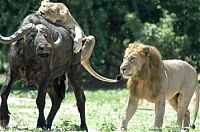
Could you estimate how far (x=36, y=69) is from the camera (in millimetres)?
10625

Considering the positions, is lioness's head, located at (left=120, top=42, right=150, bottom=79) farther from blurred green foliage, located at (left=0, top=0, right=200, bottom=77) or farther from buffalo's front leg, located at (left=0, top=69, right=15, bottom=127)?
blurred green foliage, located at (left=0, top=0, right=200, bottom=77)

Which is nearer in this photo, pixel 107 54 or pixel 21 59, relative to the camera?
pixel 21 59

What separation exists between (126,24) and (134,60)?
14.7 meters

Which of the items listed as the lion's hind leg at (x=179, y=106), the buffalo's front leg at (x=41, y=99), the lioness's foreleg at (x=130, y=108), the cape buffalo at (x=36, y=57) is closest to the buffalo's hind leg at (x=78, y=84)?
the cape buffalo at (x=36, y=57)

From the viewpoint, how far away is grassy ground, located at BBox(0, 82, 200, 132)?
38.2 ft

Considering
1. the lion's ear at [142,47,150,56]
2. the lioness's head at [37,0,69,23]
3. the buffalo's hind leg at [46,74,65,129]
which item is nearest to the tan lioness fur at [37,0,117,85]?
the lioness's head at [37,0,69,23]

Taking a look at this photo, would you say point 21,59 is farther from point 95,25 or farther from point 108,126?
point 95,25

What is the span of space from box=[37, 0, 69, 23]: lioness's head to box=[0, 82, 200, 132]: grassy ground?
1.65m

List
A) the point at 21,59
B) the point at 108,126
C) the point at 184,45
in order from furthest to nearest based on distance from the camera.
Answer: the point at 184,45 → the point at 108,126 → the point at 21,59

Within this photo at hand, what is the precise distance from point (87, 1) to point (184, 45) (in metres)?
4.03

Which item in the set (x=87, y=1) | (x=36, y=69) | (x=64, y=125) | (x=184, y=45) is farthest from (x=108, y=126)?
(x=184, y=45)

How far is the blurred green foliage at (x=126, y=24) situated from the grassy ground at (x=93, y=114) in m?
2.02

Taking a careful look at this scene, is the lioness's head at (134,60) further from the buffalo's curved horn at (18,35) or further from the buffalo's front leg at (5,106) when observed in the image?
the buffalo's front leg at (5,106)

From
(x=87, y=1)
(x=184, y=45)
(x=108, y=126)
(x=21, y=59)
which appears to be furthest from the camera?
(x=184, y=45)
